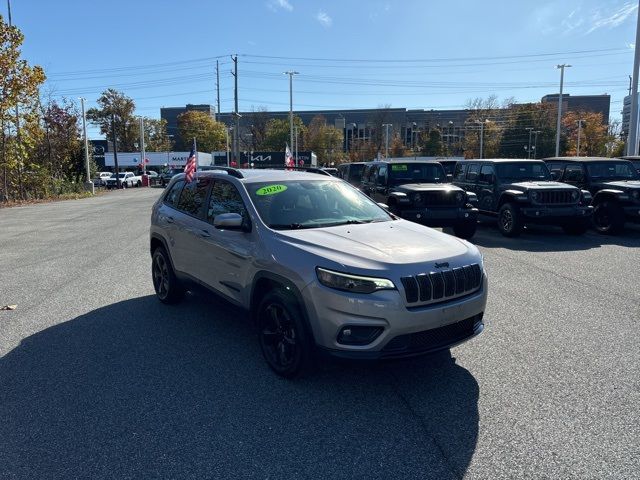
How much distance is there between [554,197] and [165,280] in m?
9.40

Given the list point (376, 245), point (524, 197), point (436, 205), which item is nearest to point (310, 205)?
point (376, 245)

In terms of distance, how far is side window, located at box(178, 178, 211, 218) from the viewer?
561cm

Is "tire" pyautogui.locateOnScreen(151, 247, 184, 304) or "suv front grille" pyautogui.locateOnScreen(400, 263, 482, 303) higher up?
"suv front grille" pyautogui.locateOnScreen(400, 263, 482, 303)

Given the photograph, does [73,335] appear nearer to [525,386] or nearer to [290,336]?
[290,336]

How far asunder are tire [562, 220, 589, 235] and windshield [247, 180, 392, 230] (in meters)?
8.74

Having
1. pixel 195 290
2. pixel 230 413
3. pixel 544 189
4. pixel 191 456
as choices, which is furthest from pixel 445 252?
pixel 544 189

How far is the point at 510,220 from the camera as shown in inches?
475

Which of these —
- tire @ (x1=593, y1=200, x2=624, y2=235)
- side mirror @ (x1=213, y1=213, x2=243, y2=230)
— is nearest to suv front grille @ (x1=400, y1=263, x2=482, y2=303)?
side mirror @ (x1=213, y1=213, x2=243, y2=230)

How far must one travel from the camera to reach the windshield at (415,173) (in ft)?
43.5

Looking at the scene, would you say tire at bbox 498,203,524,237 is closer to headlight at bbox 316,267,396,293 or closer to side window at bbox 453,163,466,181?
side window at bbox 453,163,466,181

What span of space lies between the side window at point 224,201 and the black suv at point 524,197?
8616 mm

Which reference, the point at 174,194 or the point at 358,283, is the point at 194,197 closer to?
the point at 174,194

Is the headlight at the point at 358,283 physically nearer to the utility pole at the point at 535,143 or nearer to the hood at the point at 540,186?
the hood at the point at 540,186

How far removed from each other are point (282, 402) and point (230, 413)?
0.40 meters
